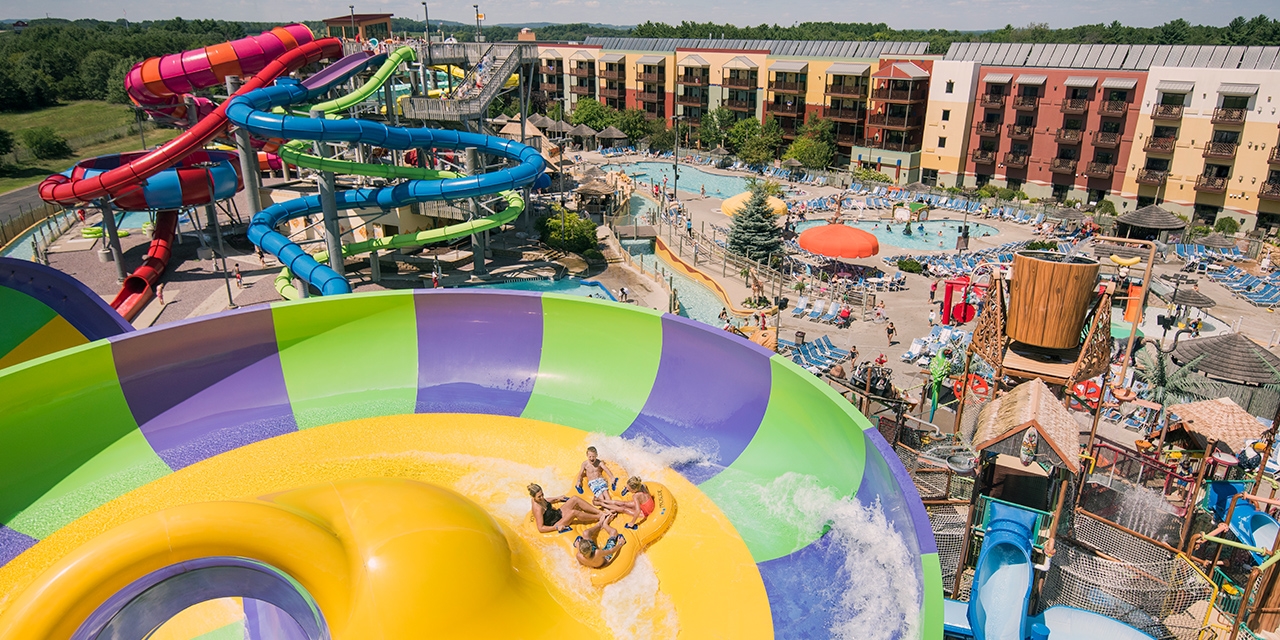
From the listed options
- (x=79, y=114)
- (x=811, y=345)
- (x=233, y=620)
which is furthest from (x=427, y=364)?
(x=79, y=114)

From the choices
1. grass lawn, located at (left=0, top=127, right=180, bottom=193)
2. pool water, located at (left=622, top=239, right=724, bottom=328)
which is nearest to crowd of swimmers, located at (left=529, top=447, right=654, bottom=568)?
pool water, located at (left=622, top=239, right=724, bottom=328)

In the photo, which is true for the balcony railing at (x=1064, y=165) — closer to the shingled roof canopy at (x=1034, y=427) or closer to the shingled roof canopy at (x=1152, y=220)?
the shingled roof canopy at (x=1152, y=220)

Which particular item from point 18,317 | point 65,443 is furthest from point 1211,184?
point 18,317

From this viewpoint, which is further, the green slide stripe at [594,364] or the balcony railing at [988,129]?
the balcony railing at [988,129]

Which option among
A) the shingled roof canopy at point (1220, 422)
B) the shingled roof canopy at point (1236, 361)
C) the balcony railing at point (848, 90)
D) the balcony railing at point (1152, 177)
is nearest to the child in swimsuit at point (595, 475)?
the shingled roof canopy at point (1220, 422)

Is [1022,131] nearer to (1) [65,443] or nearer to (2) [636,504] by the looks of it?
(2) [636,504]

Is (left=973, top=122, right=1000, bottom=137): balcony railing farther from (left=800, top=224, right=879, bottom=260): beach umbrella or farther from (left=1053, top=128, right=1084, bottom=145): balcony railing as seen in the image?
(left=800, top=224, right=879, bottom=260): beach umbrella

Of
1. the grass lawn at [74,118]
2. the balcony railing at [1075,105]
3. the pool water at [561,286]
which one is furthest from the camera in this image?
the grass lawn at [74,118]
